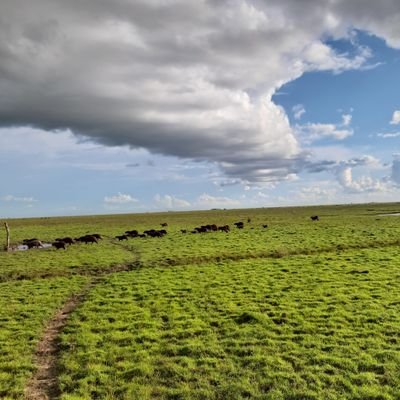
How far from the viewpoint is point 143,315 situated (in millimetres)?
16531

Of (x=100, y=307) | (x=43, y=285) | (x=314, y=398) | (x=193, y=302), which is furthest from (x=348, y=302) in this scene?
(x=43, y=285)

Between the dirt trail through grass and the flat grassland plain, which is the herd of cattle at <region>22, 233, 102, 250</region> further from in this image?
the dirt trail through grass

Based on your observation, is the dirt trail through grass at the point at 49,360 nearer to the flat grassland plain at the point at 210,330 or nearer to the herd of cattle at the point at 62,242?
the flat grassland plain at the point at 210,330

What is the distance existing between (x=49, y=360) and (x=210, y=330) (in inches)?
218

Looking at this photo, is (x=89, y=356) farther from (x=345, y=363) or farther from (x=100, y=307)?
(x=345, y=363)

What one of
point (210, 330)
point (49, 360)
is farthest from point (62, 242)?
point (210, 330)

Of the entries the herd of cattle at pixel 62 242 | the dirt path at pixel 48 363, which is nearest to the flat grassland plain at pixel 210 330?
the dirt path at pixel 48 363

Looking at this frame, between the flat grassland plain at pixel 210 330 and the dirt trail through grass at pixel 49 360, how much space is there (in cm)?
8

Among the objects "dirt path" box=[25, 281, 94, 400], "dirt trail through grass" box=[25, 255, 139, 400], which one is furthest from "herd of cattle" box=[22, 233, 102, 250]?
"dirt path" box=[25, 281, 94, 400]

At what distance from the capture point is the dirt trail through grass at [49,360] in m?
10.3

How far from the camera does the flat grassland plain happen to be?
10.2 meters

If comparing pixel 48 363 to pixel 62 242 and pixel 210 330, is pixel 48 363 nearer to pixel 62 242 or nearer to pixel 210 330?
pixel 210 330

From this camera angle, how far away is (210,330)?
14.3 m

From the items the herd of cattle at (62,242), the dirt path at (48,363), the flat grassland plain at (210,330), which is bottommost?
the dirt path at (48,363)
